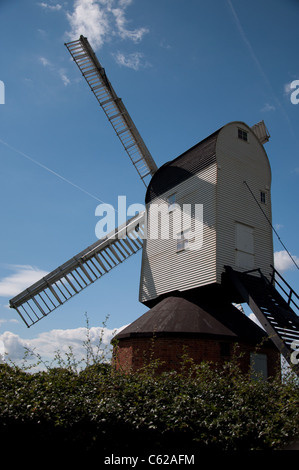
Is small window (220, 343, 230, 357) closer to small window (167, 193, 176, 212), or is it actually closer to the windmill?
the windmill

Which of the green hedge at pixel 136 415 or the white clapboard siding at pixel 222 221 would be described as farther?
the white clapboard siding at pixel 222 221

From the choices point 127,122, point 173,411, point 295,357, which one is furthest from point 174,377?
point 127,122

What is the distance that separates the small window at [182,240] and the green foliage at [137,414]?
955 centimetres

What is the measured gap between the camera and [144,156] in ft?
79.2

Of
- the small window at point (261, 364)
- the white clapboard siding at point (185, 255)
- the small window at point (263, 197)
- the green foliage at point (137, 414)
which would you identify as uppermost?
the small window at point (263, 197)

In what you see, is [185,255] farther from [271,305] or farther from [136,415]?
[136,415]

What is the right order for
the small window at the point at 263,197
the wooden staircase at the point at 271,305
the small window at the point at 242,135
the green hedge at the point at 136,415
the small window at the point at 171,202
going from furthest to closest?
the small window at the point at 171,202
the small window at the point at 242,135
the small window at the point at 263,197
the wooden staircase at the point at 271,305
the green hedge at the point at 136,415

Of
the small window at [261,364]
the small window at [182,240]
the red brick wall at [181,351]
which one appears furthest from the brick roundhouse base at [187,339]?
the small window at [182,240]

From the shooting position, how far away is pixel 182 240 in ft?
60.7

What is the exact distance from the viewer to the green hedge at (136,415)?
7.15 meters

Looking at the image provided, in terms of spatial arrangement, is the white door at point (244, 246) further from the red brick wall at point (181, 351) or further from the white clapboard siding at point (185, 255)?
the red brick wall at point (181, 351)
